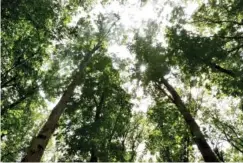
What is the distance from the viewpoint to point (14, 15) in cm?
1153

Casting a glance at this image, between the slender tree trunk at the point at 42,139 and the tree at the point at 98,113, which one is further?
the tree at the point at 98,113

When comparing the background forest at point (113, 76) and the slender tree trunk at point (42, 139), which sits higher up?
the background forest at point (113, 76)

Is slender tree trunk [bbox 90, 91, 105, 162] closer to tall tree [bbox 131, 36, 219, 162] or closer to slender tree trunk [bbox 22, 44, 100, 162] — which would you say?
tall tree [bbox 131, 36, 219, 162]

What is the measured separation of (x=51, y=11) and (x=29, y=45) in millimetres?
7564

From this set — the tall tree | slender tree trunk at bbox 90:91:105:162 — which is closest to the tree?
slender tree trunk at bbox 90:91:105:162

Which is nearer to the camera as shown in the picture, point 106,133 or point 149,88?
point 149,88

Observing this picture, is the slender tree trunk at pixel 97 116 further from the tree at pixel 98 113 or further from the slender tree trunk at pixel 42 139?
the slender tree trunk at pixel 42 139

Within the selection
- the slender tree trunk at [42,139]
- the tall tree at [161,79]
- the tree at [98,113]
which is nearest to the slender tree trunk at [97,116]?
the tree at [98,113]

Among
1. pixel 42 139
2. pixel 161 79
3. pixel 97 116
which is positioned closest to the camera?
pixel 42 139

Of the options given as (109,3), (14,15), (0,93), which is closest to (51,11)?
(14,15)

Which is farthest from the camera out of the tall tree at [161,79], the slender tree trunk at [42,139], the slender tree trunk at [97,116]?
the slender tree trunk at [97,116]

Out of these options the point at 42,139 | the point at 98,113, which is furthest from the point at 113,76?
the point at 42,139

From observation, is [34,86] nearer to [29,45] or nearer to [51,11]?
[29,45]

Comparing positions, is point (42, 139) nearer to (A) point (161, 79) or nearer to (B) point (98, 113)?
(A) point (161, 79)
